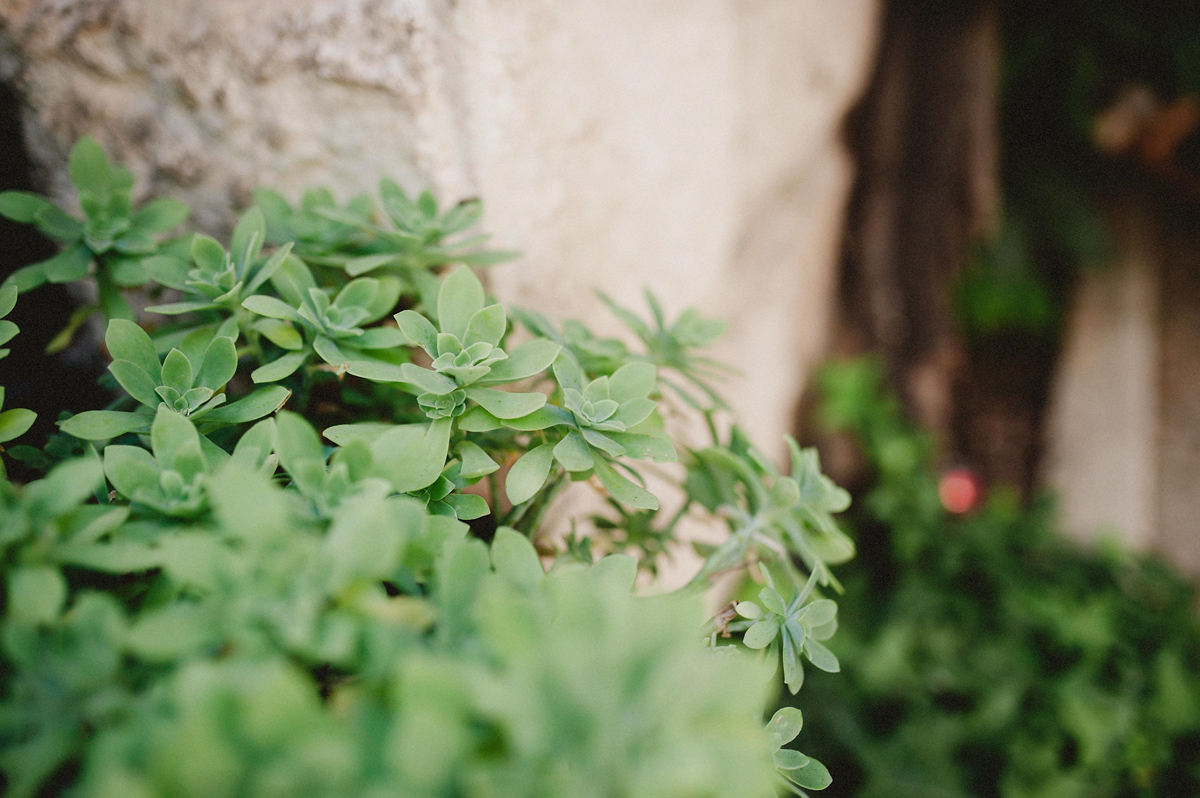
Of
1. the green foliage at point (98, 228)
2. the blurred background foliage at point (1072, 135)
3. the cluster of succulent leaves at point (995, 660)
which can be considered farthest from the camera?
the blurred background foliage at point (1072, 135)

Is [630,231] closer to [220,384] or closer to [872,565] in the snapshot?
[220,384]

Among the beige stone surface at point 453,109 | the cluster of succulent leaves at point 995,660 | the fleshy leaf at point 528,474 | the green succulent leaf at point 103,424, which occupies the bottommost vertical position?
the cluster of succulent leaves at point 995,660

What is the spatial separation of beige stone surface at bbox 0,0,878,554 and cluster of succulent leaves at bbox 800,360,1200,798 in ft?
4.29

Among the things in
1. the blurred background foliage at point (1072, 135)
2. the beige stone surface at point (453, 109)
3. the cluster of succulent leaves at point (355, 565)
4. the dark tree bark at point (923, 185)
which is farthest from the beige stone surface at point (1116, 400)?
the cluster of succulent leaves at point (355, 565)

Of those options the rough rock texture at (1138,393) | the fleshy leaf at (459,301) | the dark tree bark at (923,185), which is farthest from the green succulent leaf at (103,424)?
the rough rock texture at (1138,393)

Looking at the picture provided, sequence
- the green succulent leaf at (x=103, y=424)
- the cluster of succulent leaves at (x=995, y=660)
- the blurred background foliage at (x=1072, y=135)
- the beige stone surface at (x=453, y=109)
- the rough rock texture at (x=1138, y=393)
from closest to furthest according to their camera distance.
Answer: the green succulent leaf at (x=103, y=424), the beige stone surface at (x=453, y=109), the cluster of succulent leaves at (x=995, y=660), the blurred background foliage at (x=1072, y=135), the rough rock texture at (x=1138, y=393)

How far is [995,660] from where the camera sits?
78.0 inches

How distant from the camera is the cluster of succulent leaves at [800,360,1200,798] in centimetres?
180

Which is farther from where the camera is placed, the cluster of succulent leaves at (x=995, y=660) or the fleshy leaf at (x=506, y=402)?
the cluster of succulent leaves at (x=995, y=660)

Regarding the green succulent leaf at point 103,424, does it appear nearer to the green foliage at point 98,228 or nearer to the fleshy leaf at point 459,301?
the green foliage at point 98,228

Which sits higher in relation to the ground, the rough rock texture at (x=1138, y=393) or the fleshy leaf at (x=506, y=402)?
the fleshy leaf at (x=506, y=402)

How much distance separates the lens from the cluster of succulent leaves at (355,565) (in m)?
0.41

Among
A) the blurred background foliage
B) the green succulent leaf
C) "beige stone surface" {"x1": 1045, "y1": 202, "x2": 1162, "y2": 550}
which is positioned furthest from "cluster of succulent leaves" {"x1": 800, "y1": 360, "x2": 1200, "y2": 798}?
the green succulent leaf

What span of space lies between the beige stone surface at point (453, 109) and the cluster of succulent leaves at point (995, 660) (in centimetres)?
131
